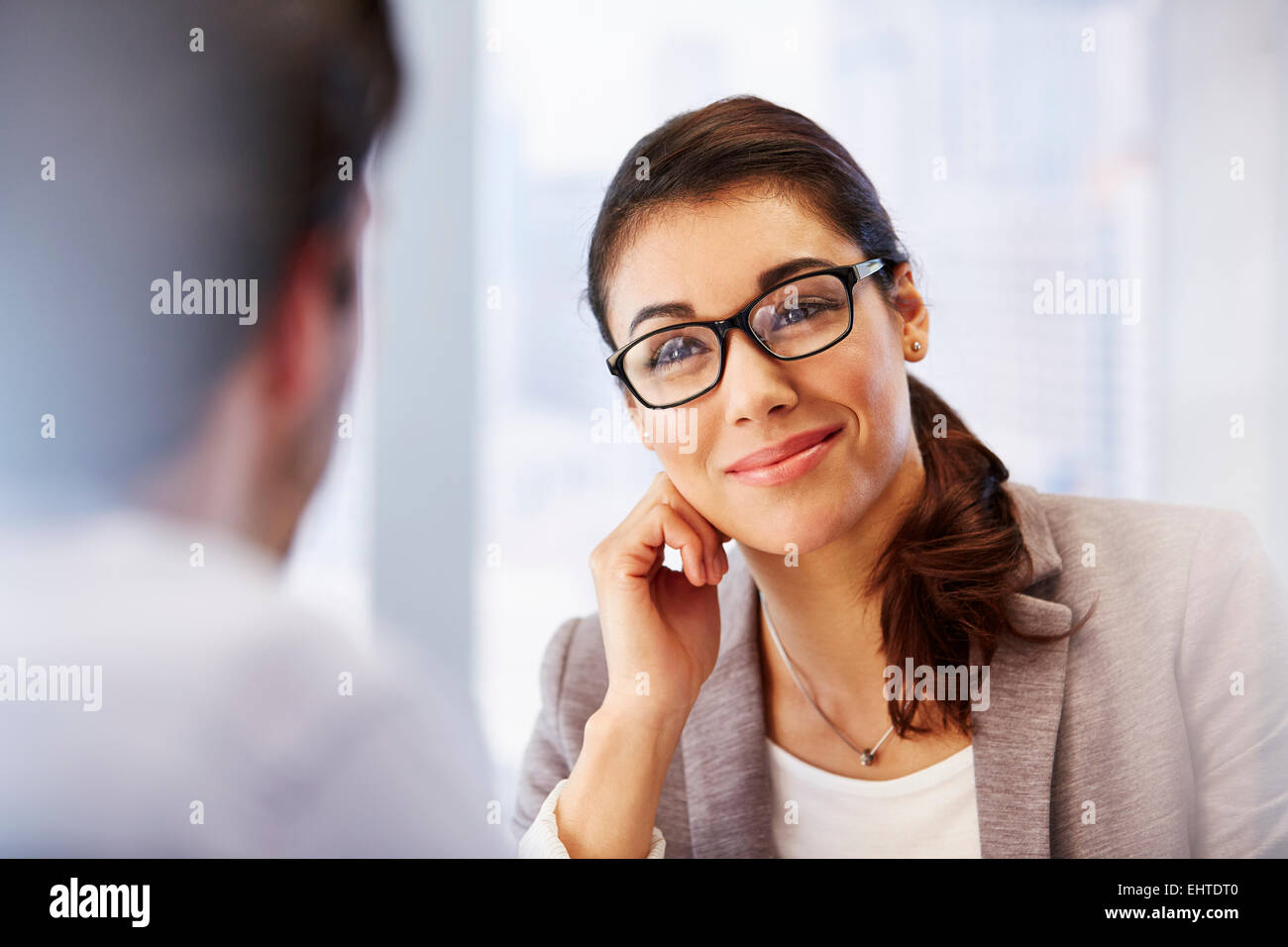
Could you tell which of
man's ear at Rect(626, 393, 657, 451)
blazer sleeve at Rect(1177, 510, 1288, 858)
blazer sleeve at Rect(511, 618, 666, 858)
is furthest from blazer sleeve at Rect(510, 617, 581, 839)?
blazer sleeve at Rect(1177, 510, 1288, 858)

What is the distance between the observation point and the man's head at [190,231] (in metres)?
1.34

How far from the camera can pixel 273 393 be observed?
1348 mm

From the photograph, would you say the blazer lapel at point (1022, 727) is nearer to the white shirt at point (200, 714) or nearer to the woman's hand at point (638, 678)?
the woman's hand at point (638, 678)

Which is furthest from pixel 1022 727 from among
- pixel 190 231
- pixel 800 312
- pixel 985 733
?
pixel 190 231

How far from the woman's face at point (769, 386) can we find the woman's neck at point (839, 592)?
0.04 meters

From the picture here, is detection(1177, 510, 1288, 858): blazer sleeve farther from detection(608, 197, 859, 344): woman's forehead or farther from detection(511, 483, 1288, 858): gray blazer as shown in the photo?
detection(608, 197, 859, 344): woman's forehead

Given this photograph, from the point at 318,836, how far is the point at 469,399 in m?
0.66

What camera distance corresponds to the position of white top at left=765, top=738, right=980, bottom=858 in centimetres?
123

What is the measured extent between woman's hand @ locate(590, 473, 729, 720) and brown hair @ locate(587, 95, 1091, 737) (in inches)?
9.1

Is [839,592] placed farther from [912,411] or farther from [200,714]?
[200,714]

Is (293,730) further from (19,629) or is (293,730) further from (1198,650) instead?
(1198,650)

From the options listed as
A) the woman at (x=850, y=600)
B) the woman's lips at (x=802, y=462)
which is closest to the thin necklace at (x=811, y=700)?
the woman at (x=850, y=600)

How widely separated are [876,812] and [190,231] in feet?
4.12

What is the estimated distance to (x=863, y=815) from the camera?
1254 mm
